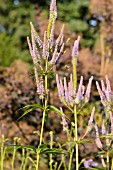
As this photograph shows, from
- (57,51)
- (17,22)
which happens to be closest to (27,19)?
(17,22)

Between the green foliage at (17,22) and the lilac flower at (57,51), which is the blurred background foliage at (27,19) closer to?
the green foliage at (17,22)

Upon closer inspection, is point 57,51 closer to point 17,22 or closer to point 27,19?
point 27,19

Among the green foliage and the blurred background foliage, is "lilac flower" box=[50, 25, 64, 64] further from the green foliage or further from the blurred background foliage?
the green foliage

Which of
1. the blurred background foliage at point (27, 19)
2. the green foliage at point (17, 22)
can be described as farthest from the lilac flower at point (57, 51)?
→ the green foliage at point (17, 22)

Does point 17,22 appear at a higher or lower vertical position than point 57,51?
higher

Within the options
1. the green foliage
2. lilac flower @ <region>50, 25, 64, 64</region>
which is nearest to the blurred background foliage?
the green foliage

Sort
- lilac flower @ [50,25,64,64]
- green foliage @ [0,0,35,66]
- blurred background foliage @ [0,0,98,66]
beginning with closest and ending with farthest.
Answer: lilac flower @ [50,25,64,64] < blurred background foliage @ [0,0,98,66] < green foliage @ [0,0,35,66]

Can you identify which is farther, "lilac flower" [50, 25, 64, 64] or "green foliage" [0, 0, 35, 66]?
"green foliage" [0, 0, 35, 66]

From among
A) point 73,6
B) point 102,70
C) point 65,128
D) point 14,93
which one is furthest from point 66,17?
point 65,128

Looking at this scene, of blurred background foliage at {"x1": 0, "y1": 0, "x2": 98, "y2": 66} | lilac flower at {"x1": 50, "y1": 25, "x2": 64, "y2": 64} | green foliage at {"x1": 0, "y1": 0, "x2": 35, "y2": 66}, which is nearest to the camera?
lilac flower at {"x1": 50, "y1": 25, "x2": 64, "y2": 64}
